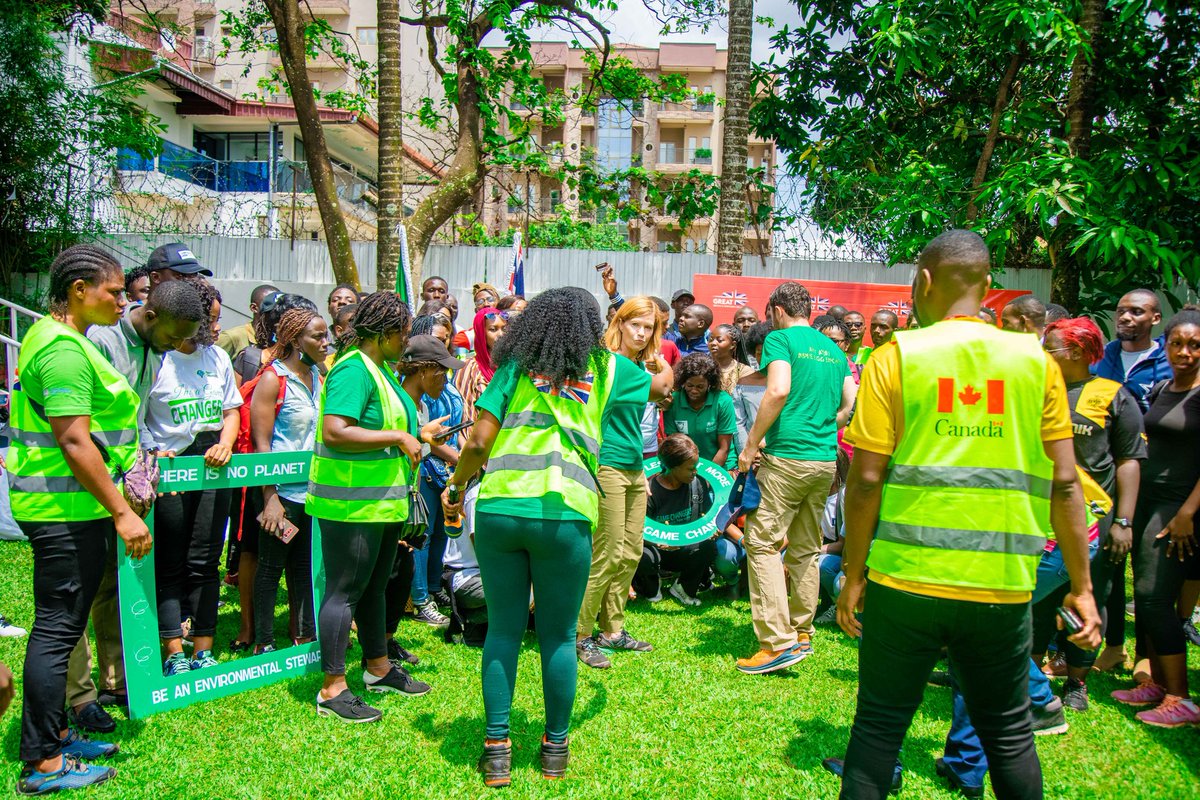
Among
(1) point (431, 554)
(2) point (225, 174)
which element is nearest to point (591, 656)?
(1) point (431, 554)

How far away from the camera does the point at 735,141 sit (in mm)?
11328

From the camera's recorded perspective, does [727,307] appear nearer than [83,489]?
No

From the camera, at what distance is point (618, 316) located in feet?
16.3

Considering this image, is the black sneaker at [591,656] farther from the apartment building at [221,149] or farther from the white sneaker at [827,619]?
the apartment building at [221,149]

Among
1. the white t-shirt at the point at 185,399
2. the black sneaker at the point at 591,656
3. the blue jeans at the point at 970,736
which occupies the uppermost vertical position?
the white t-shirt at the point at 185,399

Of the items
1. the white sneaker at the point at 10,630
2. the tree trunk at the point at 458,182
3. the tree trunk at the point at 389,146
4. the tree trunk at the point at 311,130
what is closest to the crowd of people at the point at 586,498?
the white sneaker at the point at 10,630

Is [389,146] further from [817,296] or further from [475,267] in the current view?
[817,296]

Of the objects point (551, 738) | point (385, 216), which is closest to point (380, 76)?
point (385, 216)

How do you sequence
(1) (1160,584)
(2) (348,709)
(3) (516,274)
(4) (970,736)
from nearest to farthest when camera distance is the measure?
(4) (970,736)
(2) (348,709)
(1) (1160,584)
(3) (516,274)

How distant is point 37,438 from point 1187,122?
1072 cm

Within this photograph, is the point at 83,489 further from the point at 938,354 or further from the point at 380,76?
the point at 380,76

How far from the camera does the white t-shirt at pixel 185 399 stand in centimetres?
478

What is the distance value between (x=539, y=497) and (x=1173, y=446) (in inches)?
146

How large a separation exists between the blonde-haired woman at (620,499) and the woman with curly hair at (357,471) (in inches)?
47.8
